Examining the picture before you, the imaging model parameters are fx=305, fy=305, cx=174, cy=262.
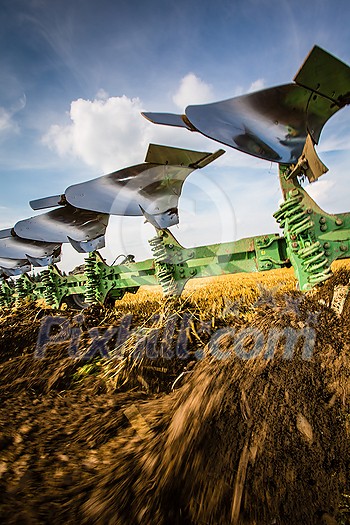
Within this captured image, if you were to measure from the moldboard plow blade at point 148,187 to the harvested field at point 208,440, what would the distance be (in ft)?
8.66

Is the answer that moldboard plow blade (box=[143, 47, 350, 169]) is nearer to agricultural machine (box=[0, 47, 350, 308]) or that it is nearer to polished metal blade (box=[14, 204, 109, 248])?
agricultural machine (box=[0, 47, 350, 308])

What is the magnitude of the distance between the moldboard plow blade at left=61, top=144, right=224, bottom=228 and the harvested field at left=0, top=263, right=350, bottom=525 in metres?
2.64

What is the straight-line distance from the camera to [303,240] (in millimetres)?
2451

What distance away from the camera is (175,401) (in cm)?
116

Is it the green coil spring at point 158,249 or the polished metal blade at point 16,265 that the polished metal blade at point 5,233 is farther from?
the green coil spring at point 158,249

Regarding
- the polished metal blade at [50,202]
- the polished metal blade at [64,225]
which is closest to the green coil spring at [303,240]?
the polished metal blade at [50,202]

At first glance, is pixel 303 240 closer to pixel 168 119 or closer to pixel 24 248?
pixel 168 119

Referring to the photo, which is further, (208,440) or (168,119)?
(168,119)

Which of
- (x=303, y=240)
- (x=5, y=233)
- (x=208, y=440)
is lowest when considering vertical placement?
(x=208, y=440)

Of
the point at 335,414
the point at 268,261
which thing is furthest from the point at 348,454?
the point at 268,261

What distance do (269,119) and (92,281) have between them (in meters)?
3.66

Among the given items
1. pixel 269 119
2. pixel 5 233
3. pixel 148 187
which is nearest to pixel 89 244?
pixel 148 187

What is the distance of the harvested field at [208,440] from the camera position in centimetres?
69

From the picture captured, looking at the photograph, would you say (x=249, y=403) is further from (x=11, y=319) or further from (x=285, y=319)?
(x=11, y=319)
